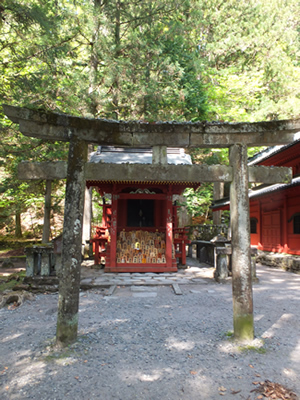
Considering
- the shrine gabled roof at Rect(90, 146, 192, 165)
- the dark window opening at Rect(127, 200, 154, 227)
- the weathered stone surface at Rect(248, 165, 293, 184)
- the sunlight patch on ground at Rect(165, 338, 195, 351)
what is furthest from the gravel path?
the shrine gabled roof at Rect(90, 146, 192, 165)

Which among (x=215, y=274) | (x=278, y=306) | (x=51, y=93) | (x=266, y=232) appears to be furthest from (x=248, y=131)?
(x=266, y=232)

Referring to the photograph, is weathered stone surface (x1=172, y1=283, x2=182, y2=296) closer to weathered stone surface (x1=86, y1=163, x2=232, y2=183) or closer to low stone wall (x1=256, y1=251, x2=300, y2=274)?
weathered stone surface (x1=86, y1=163, x2=232, y2=183)

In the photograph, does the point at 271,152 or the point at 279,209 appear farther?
the point at 271,152

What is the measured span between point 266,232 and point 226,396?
42.3ft

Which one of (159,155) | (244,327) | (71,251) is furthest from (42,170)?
(244,327)

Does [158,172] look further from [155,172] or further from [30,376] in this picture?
[30,376]

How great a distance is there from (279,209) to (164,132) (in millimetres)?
10718

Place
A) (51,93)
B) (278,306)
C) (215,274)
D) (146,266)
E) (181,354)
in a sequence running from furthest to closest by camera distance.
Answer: (51,93), (146,266), (215,274), (278,306), (181,354)

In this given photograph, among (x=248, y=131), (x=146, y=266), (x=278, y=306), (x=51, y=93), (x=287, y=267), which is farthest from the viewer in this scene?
(x=51, y=93)

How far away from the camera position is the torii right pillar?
4.00 meters

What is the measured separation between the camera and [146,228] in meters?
11.0

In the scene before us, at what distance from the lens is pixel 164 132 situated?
4441 mm

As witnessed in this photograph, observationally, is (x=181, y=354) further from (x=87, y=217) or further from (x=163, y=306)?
(x=87, y=217)

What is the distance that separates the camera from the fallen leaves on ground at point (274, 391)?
2.73m
